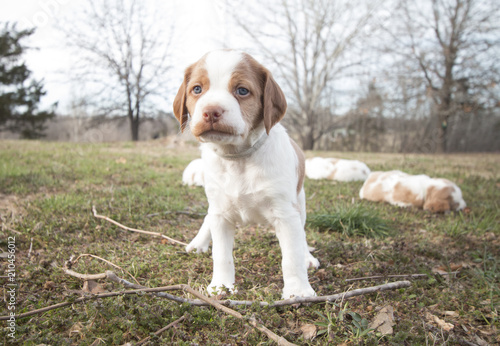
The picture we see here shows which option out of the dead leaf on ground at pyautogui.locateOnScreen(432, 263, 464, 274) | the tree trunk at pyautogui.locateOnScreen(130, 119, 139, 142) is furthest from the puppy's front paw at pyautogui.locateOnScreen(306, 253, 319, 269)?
the tree trunk at pyautogui.locateOnScreen(130, 119, 139, 142)

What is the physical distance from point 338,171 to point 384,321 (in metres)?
5.00

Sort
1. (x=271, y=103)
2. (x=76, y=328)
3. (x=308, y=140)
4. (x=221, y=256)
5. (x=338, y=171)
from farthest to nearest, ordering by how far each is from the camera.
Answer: (x=308, y=140) < (x=338, y=171) < (x=221, y=256) < (x=271, y=103) < (x=76, y=328)

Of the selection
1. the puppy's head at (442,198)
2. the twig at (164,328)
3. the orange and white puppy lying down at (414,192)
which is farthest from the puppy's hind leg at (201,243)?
the puppy's head at (442,198)

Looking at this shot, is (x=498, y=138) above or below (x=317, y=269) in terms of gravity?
above

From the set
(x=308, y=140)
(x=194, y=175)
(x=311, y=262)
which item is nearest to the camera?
(x=311, y=262)

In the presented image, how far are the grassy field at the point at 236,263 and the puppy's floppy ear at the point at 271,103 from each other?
1105 mm

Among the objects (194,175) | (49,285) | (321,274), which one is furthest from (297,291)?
(194,175)

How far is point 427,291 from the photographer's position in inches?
98.2

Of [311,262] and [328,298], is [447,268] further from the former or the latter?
[328,298]

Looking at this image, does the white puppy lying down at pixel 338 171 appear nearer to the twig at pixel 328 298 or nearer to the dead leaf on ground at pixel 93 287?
the twig at pixel 328 298

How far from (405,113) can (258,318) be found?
19688 mm

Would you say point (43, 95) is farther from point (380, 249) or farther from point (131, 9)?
point (380, 249)

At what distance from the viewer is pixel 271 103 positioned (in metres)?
2.21

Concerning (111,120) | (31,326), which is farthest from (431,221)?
(111,120)
